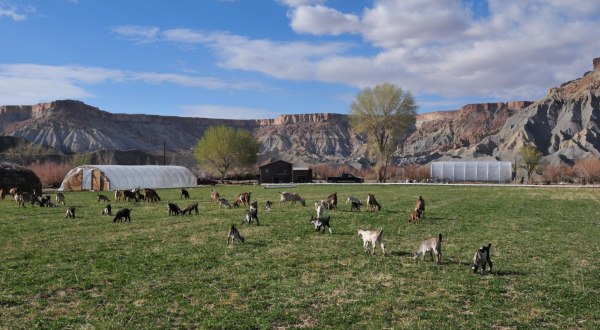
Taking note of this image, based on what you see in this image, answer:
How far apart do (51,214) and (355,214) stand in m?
18.9

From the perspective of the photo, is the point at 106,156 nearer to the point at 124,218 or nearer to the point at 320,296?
the point at 124,218

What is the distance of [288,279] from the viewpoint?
12930mm

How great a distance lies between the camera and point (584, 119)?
189 metres

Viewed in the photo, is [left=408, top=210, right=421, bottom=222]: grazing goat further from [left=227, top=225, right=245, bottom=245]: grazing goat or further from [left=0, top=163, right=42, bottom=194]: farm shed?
[left=0, top=163, right=42, bottom=194]: farm shed

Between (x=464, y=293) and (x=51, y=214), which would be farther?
(x=51, y=214)

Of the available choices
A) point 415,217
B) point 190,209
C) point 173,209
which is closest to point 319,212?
point 415,217

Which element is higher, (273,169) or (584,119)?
(584,119)

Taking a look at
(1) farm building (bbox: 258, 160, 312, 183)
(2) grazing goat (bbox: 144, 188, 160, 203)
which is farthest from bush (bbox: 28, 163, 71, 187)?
(2) grazing goat (bbox: 144, 188, 160, 203)

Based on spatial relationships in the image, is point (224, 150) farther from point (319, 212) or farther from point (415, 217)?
point (415, 217)

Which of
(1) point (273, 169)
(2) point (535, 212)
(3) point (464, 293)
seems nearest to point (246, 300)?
(3) point (464, 293)

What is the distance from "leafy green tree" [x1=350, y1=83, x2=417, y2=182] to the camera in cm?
10975

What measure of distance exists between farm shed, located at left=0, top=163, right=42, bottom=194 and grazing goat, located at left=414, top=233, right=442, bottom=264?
47588 mm

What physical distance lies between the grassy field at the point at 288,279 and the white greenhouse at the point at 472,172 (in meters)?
95.9

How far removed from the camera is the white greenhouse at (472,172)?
114m
